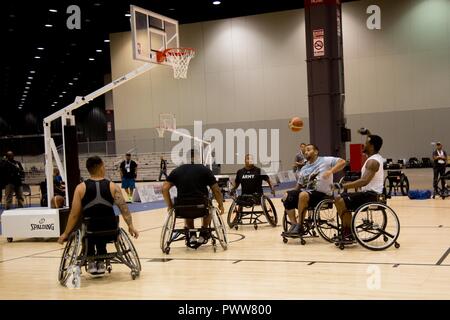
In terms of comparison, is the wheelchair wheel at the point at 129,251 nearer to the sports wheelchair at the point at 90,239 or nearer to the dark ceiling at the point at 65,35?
the sports wheelchair at the point at 90,239

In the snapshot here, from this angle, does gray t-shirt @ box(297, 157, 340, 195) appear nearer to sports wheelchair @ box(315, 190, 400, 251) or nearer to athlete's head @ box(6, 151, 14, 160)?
sports wheelchair @ box(315, 190, 400, 251)

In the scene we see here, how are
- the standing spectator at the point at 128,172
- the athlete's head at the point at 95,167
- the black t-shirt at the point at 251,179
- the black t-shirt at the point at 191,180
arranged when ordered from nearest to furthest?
1. the athlete's head at the point at 95,167
2. the black t-shirt at the point at 191,180
3. the black t-shirt at the point at 251,179
4. the standing spectator at the point at 128,172

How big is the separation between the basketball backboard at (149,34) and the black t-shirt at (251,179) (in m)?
3.02

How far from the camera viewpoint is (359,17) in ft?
77.7

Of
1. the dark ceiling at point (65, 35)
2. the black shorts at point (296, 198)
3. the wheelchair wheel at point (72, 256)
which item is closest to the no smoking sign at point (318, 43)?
the black shorts at point (296, 198)

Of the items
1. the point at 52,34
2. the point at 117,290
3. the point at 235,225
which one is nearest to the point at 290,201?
the point at 235,225

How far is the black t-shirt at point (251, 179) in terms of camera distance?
31.0 ft

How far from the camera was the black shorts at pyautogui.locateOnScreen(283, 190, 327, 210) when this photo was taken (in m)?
7.33

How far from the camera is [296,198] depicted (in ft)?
24.4

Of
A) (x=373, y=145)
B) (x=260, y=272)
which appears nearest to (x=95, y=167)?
(x=260, y=272)

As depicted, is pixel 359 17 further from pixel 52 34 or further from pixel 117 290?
pixel 117 290

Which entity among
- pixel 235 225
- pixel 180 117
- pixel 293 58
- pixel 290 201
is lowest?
pixel 235 225

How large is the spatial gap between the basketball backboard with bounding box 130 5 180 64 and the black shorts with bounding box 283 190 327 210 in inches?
178
